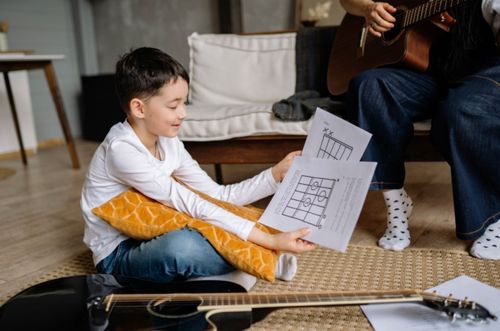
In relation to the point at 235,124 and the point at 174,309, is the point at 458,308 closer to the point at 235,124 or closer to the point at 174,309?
the point at 174,309

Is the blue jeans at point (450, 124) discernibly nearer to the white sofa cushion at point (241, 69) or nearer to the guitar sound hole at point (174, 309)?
the white sofa cushion at point (241, 69)

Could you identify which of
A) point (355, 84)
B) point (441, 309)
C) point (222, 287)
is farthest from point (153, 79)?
point (441, 309)

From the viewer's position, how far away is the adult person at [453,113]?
1.10 metres

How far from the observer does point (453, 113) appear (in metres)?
1.10

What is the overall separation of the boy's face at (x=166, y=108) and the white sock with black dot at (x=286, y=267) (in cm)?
38

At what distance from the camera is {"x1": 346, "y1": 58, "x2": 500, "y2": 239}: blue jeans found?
3.58 ft

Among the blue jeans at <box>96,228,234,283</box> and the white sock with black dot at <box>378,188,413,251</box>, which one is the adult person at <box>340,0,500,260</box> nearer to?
the white sock with black dot at <box>378,188,413,251</box>

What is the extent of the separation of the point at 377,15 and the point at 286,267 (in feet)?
2.40

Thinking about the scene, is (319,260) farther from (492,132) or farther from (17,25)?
(17,25)

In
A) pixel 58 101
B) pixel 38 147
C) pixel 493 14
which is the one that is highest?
pixel 493 14

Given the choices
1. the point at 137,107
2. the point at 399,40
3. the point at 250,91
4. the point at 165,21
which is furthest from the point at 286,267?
the point at 165,21

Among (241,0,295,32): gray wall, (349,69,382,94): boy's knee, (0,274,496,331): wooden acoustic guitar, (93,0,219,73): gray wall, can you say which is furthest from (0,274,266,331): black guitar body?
(93,0,219,73): gray wall

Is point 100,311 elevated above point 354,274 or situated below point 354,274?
above

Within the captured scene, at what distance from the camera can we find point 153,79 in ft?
3.14
